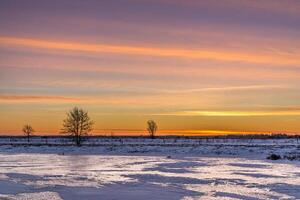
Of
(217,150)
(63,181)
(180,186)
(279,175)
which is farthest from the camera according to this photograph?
(217,150)

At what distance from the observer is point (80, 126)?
3654 inches

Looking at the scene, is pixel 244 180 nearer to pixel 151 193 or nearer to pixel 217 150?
pixel 151 193

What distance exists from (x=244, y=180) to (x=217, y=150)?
Answer: 37499 mm

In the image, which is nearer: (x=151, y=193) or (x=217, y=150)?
(x=151, y=193)

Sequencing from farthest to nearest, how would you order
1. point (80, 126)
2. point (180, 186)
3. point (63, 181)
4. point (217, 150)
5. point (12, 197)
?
point (80, 126) < point (217, 150) < point (63, 181) < point (180, 186) < point (12, 197)

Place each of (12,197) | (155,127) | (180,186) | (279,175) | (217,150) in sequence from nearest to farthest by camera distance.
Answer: (12,197), (180,186), (279,175), (217,150), (155,127)

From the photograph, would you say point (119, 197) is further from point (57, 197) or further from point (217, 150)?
point (217, 150)

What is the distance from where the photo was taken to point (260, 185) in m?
24.2

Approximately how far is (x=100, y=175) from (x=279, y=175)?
34.4 feet

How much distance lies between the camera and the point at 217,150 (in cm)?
6378

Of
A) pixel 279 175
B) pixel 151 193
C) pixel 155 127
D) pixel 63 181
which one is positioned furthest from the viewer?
pixel 155 127

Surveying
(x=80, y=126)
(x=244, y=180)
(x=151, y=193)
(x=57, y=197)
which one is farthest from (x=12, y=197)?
(x=80, y=126)

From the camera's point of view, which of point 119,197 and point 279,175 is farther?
point 279,175

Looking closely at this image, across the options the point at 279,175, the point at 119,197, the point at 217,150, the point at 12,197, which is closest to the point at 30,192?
the point at 12,197
